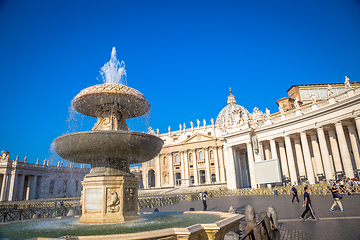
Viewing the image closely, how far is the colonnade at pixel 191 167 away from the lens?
6025 centimetres

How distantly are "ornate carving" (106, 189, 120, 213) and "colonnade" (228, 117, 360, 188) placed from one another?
22.3 meters

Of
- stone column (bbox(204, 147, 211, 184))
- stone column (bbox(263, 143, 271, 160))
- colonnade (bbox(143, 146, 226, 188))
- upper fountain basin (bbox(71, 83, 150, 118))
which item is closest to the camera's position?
upper fountain basin (bbox(71, 83, 150, 118))

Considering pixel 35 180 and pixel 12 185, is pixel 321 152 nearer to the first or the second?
pixel 12 185

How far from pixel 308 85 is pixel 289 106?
15.8 ft

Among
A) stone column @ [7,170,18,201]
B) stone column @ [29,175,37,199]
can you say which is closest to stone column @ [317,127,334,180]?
stone column @ [7,170,18,201]

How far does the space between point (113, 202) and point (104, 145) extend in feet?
5.30

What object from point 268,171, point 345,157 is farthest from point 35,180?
point 345,157

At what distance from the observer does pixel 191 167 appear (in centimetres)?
6338

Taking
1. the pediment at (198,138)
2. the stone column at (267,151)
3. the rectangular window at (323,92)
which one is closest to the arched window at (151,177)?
the pediment at (198,138)

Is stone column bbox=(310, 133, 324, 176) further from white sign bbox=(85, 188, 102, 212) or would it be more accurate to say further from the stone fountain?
white sign bbox=(85, 188, 102, 212)

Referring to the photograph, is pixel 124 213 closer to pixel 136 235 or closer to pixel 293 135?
pixel 136 235

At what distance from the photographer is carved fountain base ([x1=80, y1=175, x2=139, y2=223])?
21.1ft

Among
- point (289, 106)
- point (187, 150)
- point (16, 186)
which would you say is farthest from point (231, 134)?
point (16, 186)

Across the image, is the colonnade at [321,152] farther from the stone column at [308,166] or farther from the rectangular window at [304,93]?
the rectangular window at [304,93]
